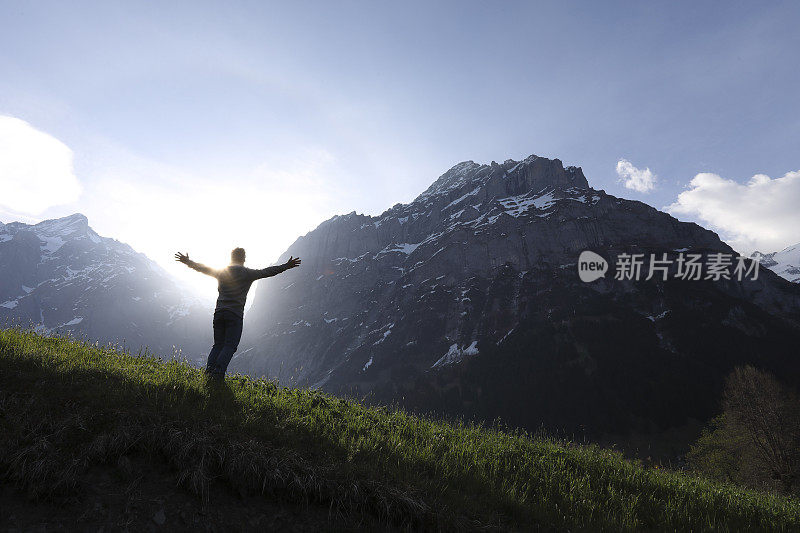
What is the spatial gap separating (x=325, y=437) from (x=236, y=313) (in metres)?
3.72

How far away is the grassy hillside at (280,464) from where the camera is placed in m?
3.84

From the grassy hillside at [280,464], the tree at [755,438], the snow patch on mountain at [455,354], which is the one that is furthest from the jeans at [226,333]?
the snow patch on mountain at [455,354]

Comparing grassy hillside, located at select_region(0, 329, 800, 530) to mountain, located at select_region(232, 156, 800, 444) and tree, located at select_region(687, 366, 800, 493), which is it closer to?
tree, located at select_region(687, 366, 800, 493)

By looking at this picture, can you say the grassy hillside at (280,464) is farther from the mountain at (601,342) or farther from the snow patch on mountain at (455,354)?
the snow patch on mountain at (455,354)

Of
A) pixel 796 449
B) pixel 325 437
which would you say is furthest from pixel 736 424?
pixel 325 437

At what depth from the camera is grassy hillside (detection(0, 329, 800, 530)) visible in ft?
12.6

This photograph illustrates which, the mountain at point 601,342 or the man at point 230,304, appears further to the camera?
the mountain at point 601,342

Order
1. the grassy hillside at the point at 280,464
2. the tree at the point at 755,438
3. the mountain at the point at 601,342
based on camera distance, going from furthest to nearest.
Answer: the mountain at the point at 601,342, the tree at the point at 755,438, the grassy hillside at the point at 280,464

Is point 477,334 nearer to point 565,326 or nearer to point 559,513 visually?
point 565,326

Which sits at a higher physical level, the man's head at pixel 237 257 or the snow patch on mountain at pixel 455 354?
the man's head at pixel 237 257

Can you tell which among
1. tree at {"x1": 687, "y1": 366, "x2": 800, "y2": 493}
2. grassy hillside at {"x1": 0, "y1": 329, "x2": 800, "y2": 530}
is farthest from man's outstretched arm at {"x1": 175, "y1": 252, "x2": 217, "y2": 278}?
tree at {"x1": 687, "y1": 366, "x2": 800, "y2": 493}

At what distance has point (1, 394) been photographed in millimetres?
4422

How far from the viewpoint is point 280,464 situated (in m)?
4.26

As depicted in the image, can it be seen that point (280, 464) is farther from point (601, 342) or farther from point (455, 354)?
point (455, 354)
